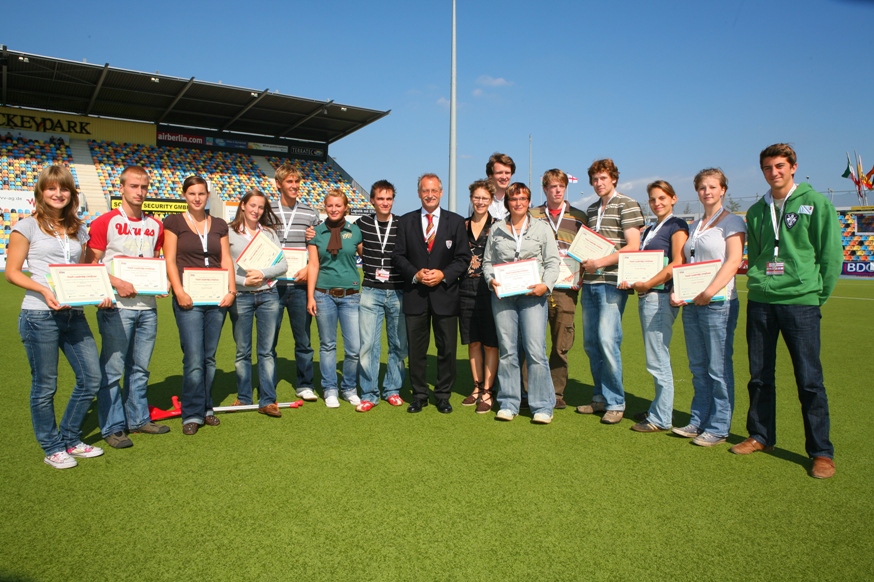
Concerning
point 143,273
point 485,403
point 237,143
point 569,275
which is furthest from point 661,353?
point 237,143

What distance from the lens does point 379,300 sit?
4957mm

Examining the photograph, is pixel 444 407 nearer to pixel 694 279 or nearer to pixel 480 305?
pixel 480 305

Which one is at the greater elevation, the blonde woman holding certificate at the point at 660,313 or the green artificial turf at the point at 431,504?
the blonde woman holding certificate at the point at 660,313

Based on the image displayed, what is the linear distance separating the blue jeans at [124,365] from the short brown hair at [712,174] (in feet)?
13.3

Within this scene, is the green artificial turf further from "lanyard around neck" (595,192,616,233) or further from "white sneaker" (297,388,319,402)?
"lanyard around neck" (595,192,616,233)

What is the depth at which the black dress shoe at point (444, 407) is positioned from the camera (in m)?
4.78

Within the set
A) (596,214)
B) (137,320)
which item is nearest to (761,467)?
(596,214)

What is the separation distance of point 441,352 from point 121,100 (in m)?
29.9

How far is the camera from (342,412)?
4754mm

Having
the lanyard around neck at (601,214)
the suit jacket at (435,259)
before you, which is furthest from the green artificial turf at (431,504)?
the lanyard around neck at (601,214)

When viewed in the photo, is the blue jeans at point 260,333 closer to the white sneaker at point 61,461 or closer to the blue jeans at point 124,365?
the blue jeans at point 124,365

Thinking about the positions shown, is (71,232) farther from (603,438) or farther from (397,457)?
(603,438)

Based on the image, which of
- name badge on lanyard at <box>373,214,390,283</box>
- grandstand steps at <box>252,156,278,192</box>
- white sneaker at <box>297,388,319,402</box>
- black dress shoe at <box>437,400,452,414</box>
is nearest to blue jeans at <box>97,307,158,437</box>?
white sneaker at <box>297,388,319,402</box>

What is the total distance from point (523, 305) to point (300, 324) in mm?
2054
